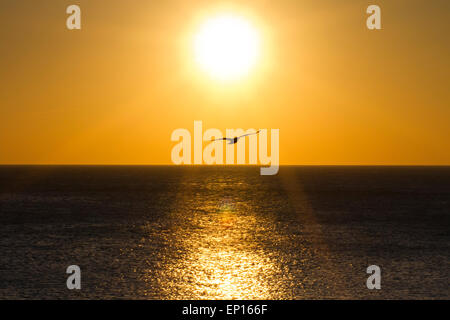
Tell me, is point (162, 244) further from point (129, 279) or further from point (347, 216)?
point (347, 216)

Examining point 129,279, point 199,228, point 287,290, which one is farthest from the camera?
point 199,228

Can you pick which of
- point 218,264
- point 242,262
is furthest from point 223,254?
point 218,264

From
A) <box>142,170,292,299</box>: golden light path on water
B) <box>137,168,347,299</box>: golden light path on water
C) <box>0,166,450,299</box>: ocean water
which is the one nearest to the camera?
<box>142,170,292,299</box>: golden light path on water

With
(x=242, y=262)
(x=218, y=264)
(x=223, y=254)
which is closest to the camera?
(x=218, y=264)

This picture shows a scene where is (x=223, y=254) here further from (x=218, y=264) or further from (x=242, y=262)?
(x=218, y=264)

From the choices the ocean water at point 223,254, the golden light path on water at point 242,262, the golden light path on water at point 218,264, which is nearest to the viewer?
the golden light path on water at point 218,264

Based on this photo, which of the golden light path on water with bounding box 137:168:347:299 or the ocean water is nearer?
the golden light path on water with bounding box 137:168:347:299

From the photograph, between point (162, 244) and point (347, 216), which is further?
point (347, 216)

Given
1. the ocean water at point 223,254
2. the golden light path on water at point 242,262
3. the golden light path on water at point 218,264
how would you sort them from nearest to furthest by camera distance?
the golden light path on water at point 218,264
the golden light path on water at point 242,262
the ocean water at point 223,254

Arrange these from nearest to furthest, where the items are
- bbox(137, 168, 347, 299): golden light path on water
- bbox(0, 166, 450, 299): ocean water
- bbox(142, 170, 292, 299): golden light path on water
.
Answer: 1. bbox(142, 170, 292, 299): golden light path on water
2. bbox(137, 168, 347, 299): golden light path on water
3. bbox(0, 166, 450, 299): ocean water

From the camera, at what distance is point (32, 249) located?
45.2 meters

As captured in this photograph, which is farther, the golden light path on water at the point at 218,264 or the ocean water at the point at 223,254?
the ocean water at the point at 223,254

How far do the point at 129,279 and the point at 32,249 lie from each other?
16.7 m
